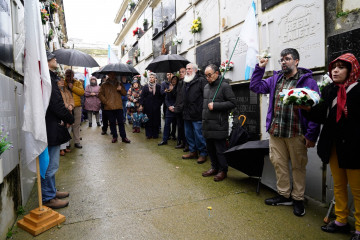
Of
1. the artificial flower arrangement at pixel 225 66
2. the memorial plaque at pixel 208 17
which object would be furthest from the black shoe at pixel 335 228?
the memorial plaque at pixel 208 17

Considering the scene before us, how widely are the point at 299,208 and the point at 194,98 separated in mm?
2863

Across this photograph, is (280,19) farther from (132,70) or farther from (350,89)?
(132,70)

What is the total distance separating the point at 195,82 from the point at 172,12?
4.94 metres

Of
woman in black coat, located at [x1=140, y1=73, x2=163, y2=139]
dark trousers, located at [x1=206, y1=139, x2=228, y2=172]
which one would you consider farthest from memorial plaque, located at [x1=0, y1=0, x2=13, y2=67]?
woman in black coat, located at [x1=140, y1=73, x2=163, y2=139]

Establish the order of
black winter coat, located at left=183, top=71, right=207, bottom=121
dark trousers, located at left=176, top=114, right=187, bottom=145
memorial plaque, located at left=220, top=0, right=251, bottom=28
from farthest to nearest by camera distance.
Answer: dark trousers, located at left=176, top=114, right=187, bottom=145 < black winter coat, located at left=183, top=71, right=207, bottom=121 < memorial plaque, located at left=220, top=0, right=251, bottom=28

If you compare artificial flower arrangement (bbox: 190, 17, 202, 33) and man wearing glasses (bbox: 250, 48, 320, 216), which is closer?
man wearing glasses (bbox: 250, 48, 320, 216)

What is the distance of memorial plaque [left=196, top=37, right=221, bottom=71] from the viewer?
611 centimetres

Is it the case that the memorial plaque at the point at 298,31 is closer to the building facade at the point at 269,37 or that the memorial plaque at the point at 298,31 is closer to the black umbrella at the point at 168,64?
the building facade at the point at 269,37

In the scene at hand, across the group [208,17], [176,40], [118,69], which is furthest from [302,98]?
[176,40]

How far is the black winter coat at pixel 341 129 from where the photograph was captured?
2.32m

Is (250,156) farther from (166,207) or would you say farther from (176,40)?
(176,40)

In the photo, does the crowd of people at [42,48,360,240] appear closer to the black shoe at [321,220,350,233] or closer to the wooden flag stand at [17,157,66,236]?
the black shoe at [321,220,350,233]

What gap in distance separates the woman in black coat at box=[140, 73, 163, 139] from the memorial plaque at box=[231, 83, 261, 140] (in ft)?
9.60

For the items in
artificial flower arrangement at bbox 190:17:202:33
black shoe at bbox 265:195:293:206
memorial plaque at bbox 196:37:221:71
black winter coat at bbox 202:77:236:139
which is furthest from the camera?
artificial flower arrangement at bbox 190:17:202:33
